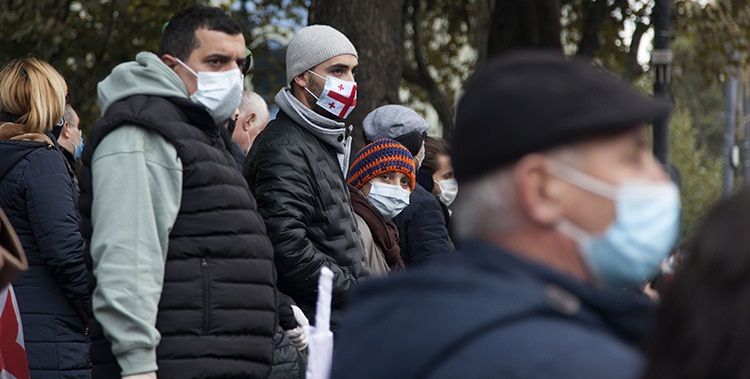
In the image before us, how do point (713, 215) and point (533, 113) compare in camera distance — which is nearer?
point (713, 215)

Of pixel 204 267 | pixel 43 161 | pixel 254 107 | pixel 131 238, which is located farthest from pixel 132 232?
pixel 254 107

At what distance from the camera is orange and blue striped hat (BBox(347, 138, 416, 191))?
675 cm

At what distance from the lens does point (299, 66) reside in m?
6.01

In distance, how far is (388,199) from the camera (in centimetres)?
669

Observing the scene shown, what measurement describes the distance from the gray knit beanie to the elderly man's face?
3.78m

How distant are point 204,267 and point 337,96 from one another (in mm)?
1729

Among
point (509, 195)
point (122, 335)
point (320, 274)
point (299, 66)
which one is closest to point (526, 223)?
point (509, 195)

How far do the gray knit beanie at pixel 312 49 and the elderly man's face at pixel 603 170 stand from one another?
378 centimetres

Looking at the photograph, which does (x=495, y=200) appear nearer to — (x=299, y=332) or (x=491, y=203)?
(x=491, y=203)

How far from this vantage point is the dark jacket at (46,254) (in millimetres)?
5434

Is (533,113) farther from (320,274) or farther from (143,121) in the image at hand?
(320,274)

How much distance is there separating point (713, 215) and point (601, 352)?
0.26 meters

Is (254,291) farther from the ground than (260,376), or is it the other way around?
(254,291)

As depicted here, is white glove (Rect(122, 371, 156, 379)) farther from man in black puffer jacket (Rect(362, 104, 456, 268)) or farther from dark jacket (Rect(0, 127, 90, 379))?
man in black puffer jacket (Rect(362, 104, 456, 268))
